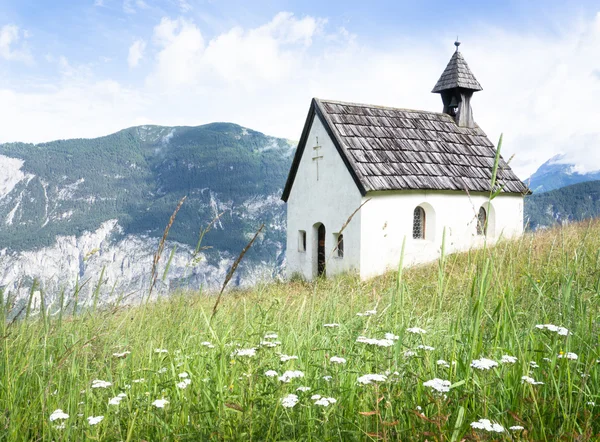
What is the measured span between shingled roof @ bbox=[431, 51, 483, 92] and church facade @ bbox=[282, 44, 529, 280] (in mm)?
1746

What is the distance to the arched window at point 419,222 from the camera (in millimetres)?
16844

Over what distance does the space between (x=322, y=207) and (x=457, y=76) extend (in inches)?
349

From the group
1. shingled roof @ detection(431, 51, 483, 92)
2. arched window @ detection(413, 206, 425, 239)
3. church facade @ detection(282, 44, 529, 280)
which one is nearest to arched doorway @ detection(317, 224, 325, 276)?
church facade @ detection(282, 44, 529, 280)

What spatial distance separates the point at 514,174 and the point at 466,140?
250 centimetres

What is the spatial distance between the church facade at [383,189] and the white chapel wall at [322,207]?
4cm

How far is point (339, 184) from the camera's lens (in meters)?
16.3

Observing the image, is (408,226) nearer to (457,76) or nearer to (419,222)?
(419,222)

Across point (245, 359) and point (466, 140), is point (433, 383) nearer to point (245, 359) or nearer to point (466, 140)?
point (245, 359)

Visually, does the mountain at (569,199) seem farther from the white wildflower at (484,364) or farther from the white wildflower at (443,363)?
the white wildflower at (484,364)

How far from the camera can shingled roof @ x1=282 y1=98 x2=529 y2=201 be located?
51.3 feet

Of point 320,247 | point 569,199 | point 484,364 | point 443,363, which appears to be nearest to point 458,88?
point 320,247

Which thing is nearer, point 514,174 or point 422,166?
A: point 422,166

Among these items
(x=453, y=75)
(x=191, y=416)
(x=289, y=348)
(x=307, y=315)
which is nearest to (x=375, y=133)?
(x=453, y=75)

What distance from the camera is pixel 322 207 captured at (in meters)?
17.2
